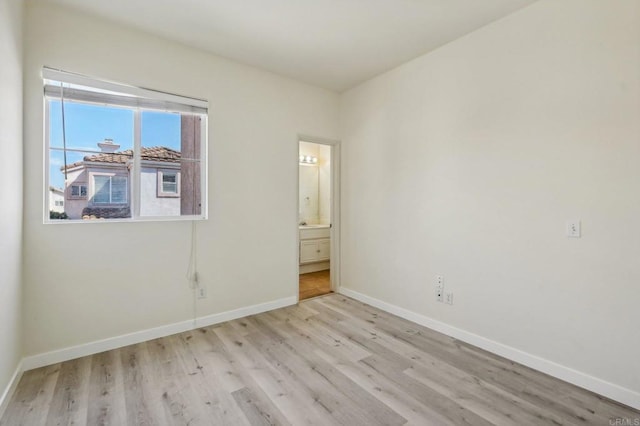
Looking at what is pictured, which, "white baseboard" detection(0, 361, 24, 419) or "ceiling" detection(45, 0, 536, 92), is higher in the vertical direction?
"ceiling" detection(45, 0, 536, 92)

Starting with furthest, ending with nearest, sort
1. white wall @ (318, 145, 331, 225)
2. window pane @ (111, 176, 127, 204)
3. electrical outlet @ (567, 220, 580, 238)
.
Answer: white wall @ (318, 145, 331, 225) → window pane @ (111, 176, 127, 204) → electrical outlet @ (567, 220, 580, 238)

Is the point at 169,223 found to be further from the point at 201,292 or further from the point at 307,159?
the point at 307,159

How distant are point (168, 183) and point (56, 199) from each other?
0.86 meters

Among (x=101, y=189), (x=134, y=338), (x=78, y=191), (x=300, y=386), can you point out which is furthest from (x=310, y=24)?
(x=134, y=338)

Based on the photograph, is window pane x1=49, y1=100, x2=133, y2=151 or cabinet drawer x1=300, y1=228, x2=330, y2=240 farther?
cabinet drawer x1=300, y1=228, x2=330, y2=240

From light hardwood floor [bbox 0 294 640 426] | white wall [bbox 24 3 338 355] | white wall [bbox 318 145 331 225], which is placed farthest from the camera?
white wall [bbox 318 145 331 225]

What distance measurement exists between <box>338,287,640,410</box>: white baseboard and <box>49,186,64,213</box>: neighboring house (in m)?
3.37

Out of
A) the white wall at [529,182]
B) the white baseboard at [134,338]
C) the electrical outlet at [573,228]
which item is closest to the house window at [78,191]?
the white baseboard at [134,338]

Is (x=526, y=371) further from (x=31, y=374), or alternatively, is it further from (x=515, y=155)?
(x=31, y=374)

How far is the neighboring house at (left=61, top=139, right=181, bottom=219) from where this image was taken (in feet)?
8.34

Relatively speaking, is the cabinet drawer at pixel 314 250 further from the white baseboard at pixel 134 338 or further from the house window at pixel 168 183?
the house window at pixel 168 183

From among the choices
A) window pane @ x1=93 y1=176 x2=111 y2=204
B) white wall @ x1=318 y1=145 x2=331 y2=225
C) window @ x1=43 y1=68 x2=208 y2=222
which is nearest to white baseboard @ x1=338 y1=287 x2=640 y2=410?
window @ x1=43 y1=68 x2=208 y2=222

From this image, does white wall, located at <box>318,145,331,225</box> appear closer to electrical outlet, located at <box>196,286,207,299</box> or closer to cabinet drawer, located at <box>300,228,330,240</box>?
cabinet drawer, located at <box>300,228,330,240</box>

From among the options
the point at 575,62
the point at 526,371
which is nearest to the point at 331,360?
the point at 526,371
